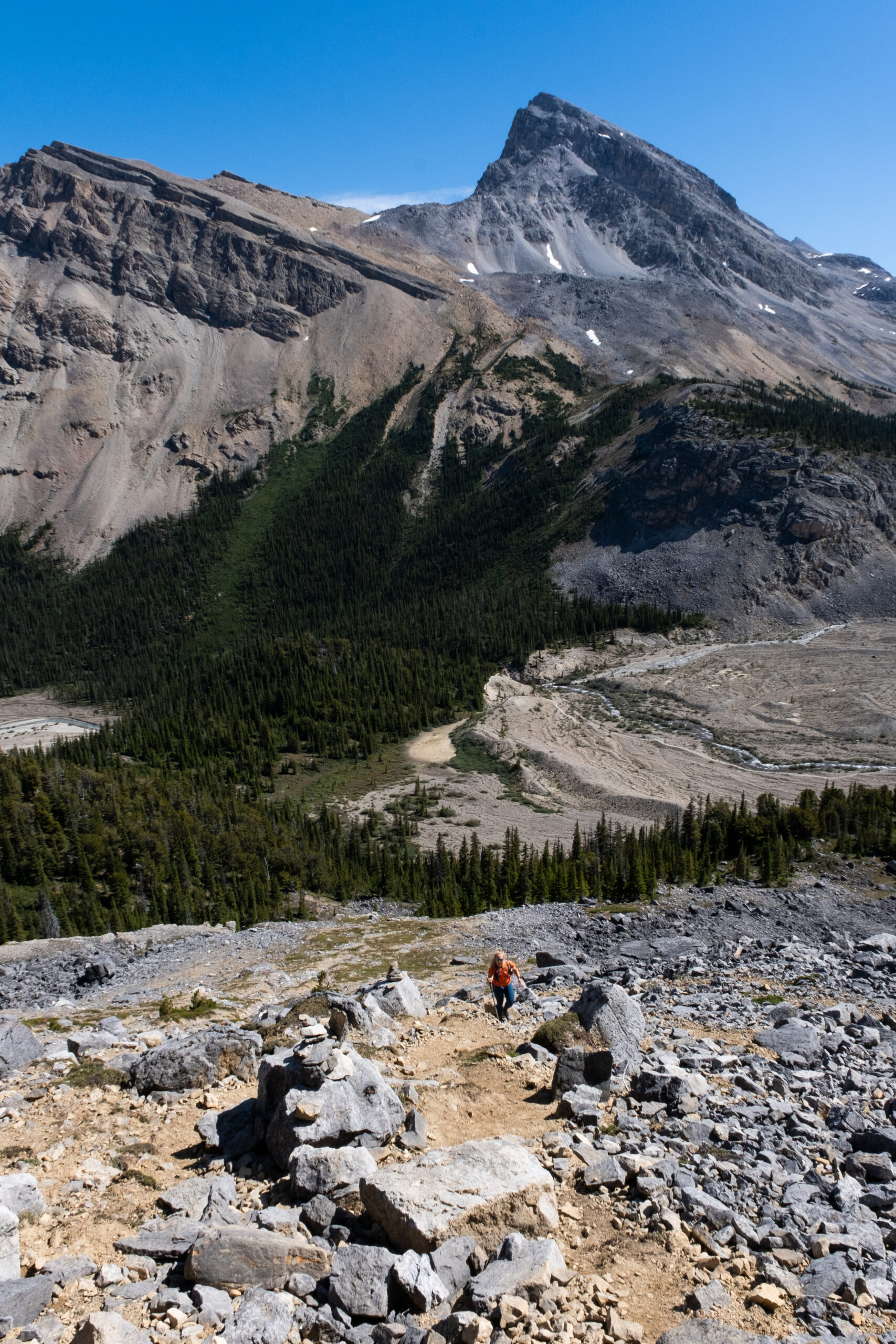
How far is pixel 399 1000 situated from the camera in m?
20.0

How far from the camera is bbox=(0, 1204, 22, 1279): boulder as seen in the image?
883 centimetres

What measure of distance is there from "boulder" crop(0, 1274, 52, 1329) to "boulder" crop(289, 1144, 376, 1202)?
306 centimetres

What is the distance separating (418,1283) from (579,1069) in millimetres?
6411

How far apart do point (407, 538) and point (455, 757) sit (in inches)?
4450

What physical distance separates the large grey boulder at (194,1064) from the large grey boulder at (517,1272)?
313 inches

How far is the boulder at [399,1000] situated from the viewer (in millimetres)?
19719

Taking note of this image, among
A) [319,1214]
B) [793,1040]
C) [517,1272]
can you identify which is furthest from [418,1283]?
[793,1040]

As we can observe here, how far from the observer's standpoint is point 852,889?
42.0m

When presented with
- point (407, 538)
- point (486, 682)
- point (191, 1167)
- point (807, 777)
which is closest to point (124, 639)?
point (407, 538)

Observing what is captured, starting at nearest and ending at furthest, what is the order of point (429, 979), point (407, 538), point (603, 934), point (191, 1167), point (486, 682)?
point (191, 1167), point (429, 979), point (603, 934), point (486, 682), point (407, 538)

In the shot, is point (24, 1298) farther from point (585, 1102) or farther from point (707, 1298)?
point (585, 1102)

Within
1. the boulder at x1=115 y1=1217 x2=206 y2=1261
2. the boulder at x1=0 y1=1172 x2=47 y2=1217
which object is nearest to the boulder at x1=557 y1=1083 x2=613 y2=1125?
the boulder at x1=115 y1=1217 x2=206 y2=1261

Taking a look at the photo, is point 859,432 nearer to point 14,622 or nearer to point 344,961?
point 344,961

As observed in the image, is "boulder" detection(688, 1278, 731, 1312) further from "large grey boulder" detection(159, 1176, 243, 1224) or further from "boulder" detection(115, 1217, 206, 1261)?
"boulder" detection(115, 1217, 206, 1261)
